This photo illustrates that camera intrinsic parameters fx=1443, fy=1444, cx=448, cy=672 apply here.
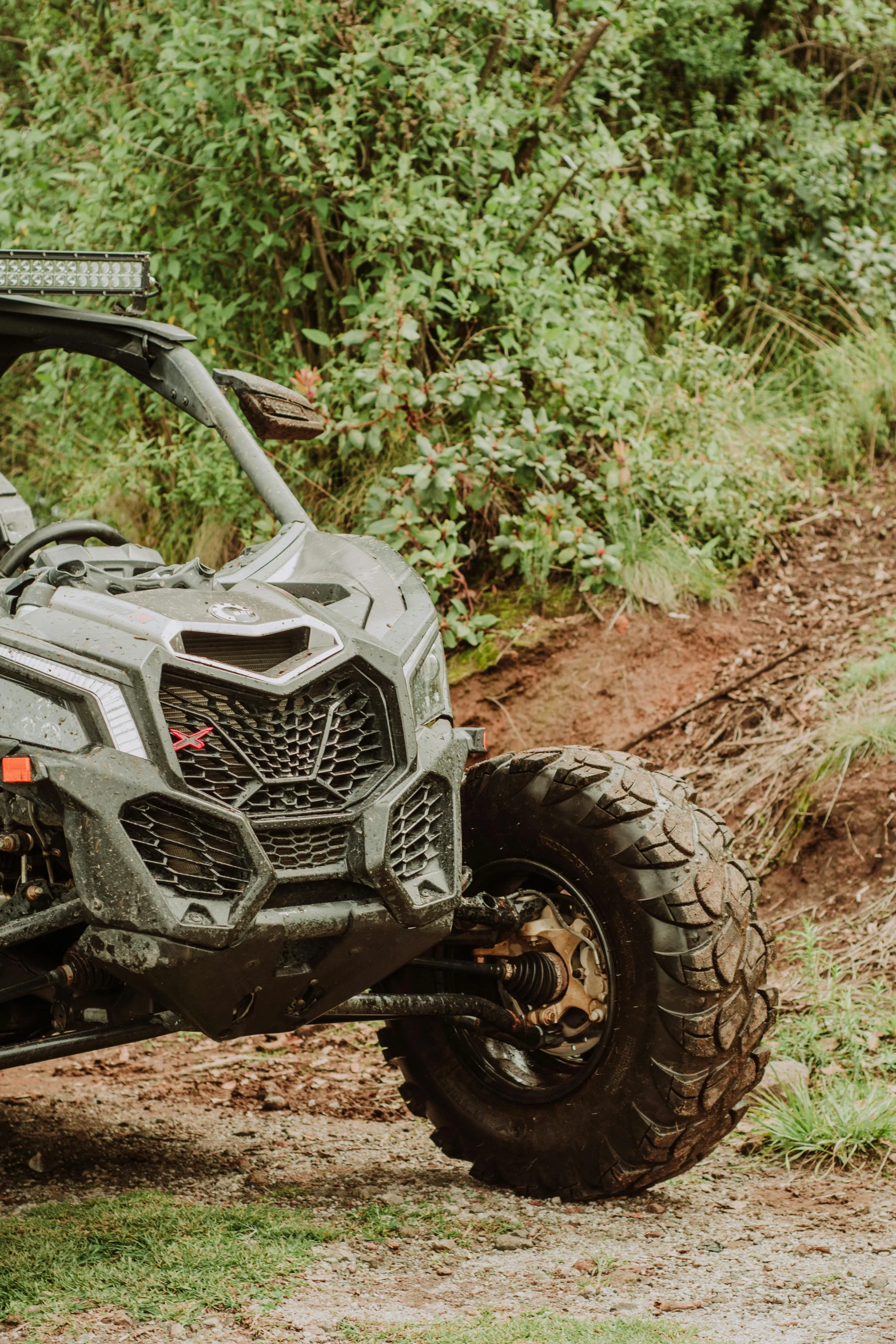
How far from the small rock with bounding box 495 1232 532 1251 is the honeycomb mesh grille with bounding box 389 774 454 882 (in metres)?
0.86

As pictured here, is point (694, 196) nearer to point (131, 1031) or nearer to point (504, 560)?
point (504, 560)

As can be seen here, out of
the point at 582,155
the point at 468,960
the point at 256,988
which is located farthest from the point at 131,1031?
the point at 582,155

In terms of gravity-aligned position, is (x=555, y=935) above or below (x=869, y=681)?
below

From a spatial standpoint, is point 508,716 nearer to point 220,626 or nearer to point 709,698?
point 709,698

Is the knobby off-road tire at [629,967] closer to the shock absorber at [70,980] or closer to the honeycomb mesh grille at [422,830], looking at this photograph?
the honeycomb mesh grille at [422,830]

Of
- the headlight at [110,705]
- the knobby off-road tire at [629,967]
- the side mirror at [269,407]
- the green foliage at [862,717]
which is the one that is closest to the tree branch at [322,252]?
the green foliage at [862,717]

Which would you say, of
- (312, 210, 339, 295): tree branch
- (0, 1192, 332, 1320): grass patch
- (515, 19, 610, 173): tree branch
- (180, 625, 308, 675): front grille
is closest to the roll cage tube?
(180, 625, 308, 675): front grille

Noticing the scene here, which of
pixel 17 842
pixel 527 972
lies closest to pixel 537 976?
pixel 527 972

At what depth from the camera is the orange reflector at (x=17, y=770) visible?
2553mm

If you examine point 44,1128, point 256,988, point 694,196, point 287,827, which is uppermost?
point 694,196

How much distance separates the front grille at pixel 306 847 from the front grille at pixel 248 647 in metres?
0.31

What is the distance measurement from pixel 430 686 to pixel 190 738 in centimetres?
58

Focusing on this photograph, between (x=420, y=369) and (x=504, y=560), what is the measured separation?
1.05 meters

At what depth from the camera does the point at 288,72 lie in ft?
21.7
